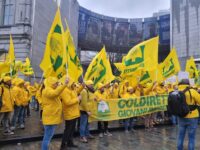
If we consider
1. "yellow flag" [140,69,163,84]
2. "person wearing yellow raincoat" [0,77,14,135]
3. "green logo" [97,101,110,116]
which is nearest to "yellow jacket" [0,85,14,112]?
"person wearing yellow raincoat" [0,77,14,135]

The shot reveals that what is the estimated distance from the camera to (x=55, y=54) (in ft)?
21.5

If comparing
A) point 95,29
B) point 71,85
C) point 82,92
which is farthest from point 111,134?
point 95,29

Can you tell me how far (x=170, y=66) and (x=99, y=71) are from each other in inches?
166

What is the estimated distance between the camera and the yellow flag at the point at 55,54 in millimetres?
6426

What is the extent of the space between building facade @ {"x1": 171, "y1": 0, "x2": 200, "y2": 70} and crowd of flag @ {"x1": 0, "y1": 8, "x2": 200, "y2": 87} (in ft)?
78.8

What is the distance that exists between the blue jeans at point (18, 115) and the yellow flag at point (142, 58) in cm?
408

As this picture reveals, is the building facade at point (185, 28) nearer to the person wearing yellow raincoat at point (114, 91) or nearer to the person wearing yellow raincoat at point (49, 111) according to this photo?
the person wearing yellow raincoat at point (114, 91)

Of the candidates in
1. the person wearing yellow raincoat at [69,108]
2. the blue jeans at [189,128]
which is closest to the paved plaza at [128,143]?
the person wearing yellow raincoat at [69,108]

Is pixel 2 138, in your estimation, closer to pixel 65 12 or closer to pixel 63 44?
pixel 63 44

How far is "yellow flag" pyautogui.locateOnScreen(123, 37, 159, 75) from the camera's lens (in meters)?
10.3

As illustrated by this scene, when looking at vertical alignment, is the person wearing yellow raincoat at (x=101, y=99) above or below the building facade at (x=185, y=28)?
below

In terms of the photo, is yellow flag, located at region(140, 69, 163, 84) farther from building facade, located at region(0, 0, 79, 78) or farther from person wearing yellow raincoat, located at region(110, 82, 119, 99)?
building facade, located at region(0, 0, 79, 78)

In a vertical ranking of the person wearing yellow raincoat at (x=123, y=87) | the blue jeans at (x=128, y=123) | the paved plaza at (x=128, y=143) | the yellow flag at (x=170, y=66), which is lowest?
the paved plaza at (x=128, y=143)

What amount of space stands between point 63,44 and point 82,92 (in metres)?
2.45
